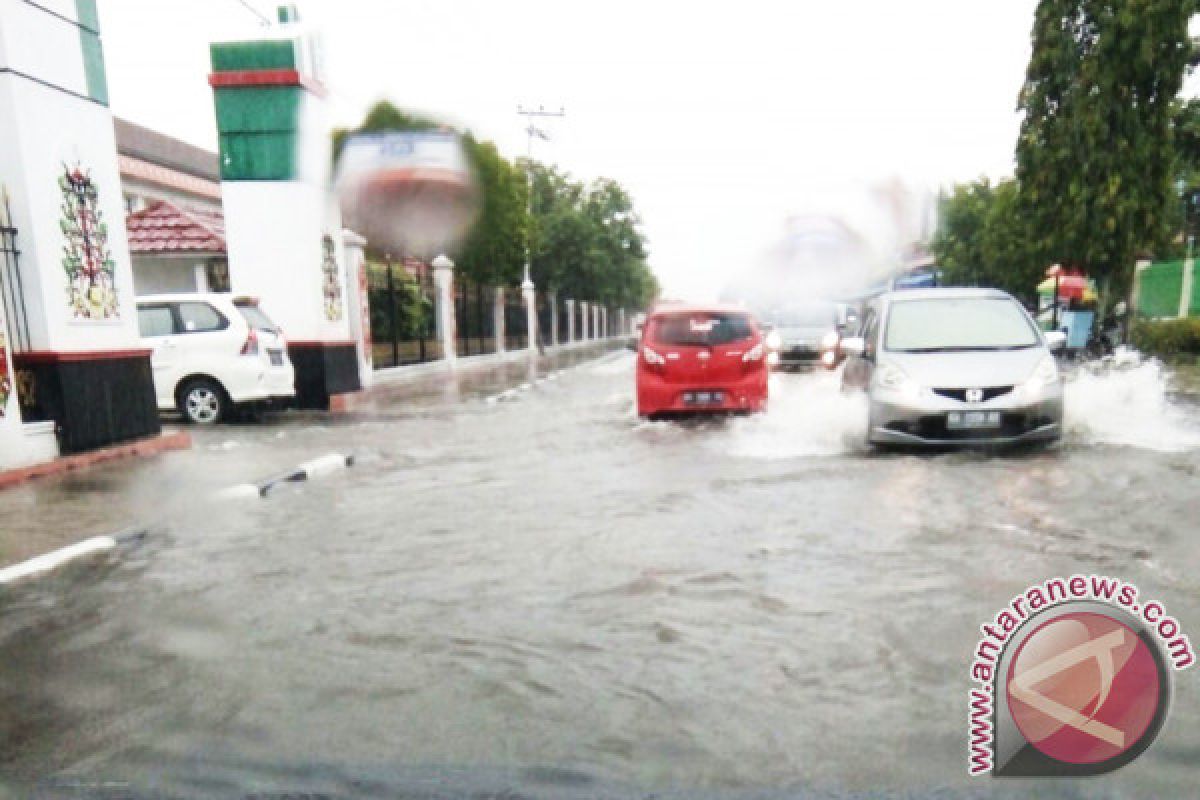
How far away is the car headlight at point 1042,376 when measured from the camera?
783 centimetres

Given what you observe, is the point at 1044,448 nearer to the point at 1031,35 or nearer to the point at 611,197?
the point at 1031,35

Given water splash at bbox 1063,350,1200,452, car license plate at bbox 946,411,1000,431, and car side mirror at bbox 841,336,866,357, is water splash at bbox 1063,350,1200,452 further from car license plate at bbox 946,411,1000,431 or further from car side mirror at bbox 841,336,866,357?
car side mirror at bbox 841,336,866,357

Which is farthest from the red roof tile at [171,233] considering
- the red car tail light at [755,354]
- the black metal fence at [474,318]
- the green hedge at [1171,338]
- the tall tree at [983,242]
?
the tall tree at [983,242]

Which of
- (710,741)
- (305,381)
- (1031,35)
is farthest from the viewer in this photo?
(1031,35)

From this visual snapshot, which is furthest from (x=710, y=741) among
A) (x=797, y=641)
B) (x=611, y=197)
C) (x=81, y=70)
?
(x=611, y=197)

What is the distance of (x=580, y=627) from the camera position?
153 inches

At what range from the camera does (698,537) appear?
5391 mm

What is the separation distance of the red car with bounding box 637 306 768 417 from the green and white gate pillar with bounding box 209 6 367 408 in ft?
21.1

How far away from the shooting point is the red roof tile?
57.6 feet

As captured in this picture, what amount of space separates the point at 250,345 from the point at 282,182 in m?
3.61

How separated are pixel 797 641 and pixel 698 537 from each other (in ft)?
5.76

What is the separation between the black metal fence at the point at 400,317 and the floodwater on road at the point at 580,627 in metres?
12.9

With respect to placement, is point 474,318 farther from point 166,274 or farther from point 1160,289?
point 1160,289

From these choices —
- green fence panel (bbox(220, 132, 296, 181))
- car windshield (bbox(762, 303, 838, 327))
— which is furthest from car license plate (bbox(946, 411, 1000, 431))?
car windshield (bbox(762, 303, 838, 327))
